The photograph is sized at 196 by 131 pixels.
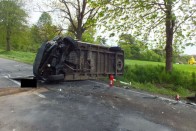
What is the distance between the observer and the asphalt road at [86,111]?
5391mm

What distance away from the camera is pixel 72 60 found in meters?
10.2

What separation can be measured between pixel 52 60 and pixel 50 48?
0.47 metres

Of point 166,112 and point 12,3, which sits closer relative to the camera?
point 166,112

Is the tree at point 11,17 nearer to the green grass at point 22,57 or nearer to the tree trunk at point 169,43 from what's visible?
the green grass at point 22,57

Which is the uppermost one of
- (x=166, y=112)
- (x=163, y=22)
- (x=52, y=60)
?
(x=163, y=22)

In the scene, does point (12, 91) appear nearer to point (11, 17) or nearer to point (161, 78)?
point (161, 78)

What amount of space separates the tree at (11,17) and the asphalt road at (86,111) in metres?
34.4

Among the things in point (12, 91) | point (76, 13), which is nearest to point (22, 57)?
point (76, 13)

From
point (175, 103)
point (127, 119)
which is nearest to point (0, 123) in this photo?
point (127, 119)

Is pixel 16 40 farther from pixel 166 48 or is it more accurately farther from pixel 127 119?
pixel 127 119

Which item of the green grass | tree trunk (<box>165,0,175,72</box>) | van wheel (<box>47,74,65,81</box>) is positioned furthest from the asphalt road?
the green grass

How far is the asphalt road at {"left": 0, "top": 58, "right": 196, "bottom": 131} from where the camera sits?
5.39 meters

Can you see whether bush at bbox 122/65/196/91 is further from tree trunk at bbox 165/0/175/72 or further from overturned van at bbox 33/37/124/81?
overturned van at bbox 33/37/124/81

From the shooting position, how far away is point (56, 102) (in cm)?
707
